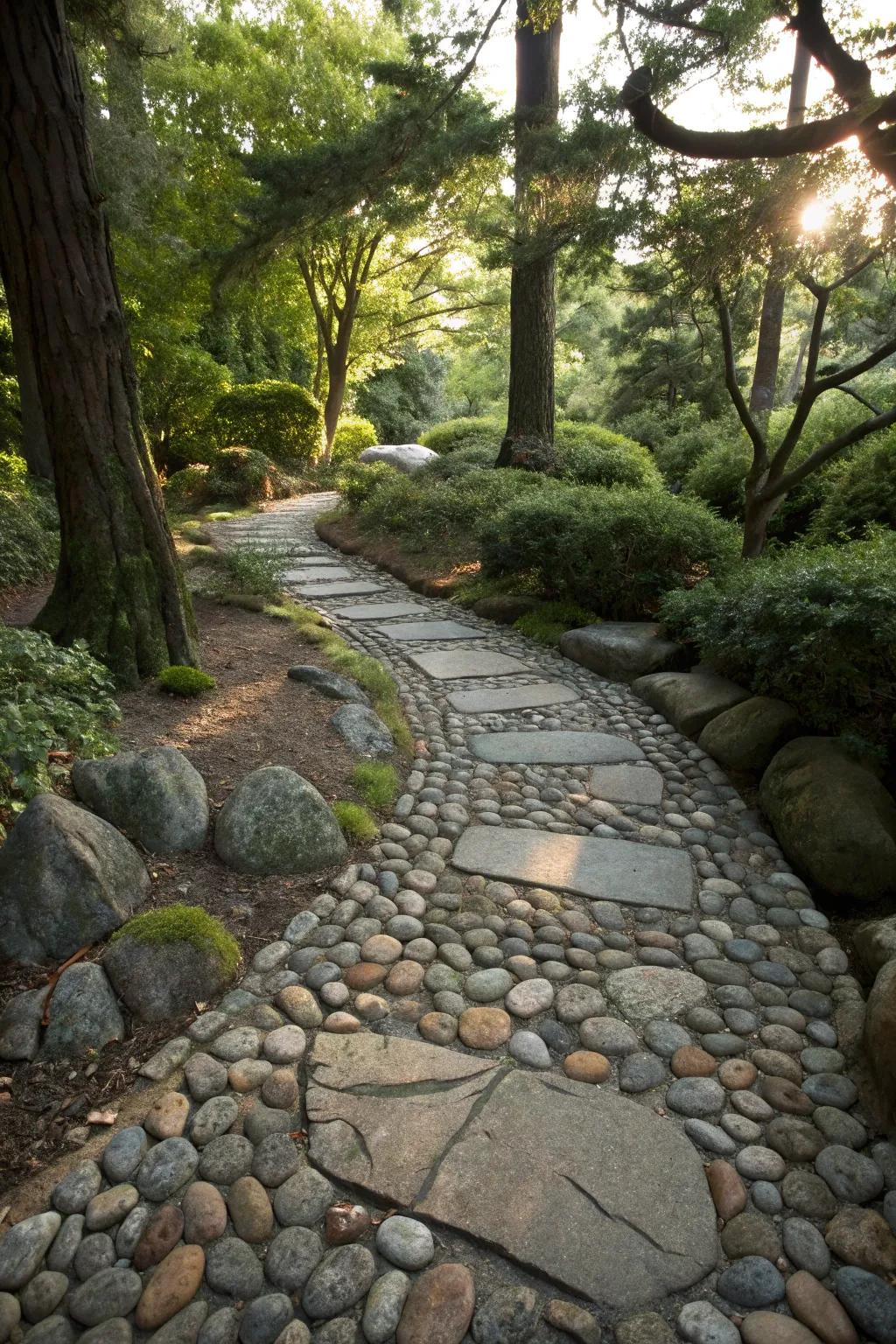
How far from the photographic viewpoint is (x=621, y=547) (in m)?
5.59

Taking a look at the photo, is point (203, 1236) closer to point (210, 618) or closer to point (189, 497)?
point (210, 618)

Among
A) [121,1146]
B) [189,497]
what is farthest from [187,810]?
[189,497]

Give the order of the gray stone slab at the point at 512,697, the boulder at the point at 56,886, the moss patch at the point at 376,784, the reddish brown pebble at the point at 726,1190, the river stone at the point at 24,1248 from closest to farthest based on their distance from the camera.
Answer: the river stone at the point at 24,1248 → the reddish brown pebble at the point at 726,1190 → the boulder at the point at 56,886 → the moss patch at the point at 376,784 → the gray stone slab at the point at 512,697

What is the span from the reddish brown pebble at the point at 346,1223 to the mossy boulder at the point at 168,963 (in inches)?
29.9

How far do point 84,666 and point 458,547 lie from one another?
5254 mm

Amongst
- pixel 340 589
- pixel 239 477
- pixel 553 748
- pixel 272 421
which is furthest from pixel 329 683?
pixel 272 421

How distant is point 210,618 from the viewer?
17.3 feet

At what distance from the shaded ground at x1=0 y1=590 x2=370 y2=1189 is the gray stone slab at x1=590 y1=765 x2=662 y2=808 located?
1.19 meters

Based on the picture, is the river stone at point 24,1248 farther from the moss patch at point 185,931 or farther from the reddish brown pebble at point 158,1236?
the moss patch at point 185,931

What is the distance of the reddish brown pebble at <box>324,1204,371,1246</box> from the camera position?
4.96 ft

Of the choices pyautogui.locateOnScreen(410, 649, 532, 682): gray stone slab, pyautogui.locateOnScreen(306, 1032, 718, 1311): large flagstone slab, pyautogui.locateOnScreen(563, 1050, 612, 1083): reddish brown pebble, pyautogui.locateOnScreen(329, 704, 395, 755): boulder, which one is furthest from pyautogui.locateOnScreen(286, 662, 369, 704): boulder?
pyautogui.locateOnScreen(563, 1050, 612, 1083): reddish brown pebble

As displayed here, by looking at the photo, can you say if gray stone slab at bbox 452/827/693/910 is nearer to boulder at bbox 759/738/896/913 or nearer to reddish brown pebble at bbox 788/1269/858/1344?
boulder at bbox 759/738/896/913

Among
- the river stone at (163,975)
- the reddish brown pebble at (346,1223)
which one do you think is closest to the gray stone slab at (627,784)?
the river stone at (163,975)

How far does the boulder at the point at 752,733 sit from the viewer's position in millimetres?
3488
